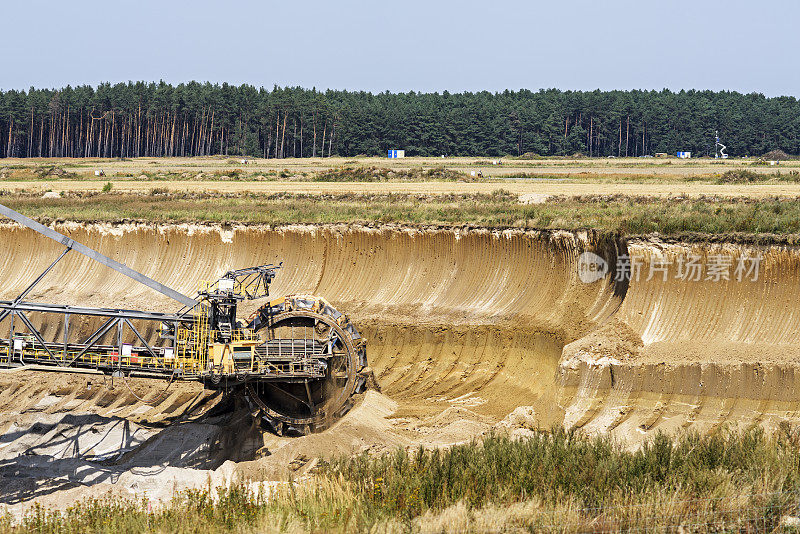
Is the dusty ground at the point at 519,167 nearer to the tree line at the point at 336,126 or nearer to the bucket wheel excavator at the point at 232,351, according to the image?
the tree line at the point at 336,126

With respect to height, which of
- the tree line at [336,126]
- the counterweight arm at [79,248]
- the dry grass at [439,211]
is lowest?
the counterweight arm at [79,248]

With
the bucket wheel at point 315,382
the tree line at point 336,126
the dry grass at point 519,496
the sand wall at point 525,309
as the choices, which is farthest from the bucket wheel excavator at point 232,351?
the tree line at point 336,126

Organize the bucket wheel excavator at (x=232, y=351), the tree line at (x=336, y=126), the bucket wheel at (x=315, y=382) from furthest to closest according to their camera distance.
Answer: the tree line at (x=336, y=126), the bucket wheel at (x=315, y=382), the bucket wheel excavator at (x=232, y=351)

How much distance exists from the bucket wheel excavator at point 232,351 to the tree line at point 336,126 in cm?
10397

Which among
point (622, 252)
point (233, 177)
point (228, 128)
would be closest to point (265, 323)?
point (622, 252)

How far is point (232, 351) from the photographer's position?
20312mm

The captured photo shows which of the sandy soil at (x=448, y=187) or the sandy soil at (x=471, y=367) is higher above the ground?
the sandy soil at (x=448, y=187)

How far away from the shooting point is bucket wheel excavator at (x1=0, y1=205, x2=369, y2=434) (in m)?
19.8

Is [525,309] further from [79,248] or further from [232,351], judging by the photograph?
[79,248]

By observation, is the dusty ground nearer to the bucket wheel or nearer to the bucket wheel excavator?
the bucket wheel

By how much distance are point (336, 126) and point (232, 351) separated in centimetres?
10958

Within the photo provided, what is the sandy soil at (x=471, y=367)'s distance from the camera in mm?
19891

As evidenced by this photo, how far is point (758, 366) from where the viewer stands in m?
20.3

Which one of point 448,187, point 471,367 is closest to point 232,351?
point 471,367
